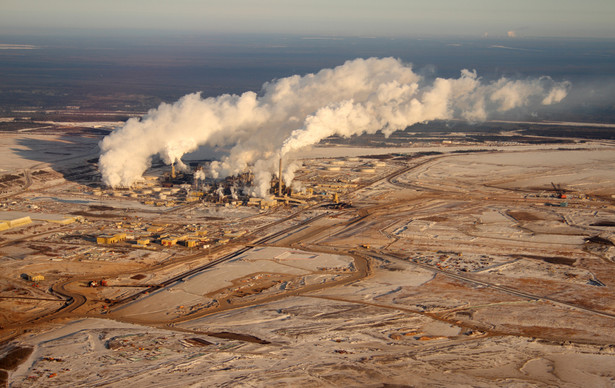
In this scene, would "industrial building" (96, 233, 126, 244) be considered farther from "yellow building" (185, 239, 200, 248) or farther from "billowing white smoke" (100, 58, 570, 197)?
"billowing white smoke" (100, 58, 570, 197)

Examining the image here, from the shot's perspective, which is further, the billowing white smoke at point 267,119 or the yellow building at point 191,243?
the billowing white smoke at point 267,119

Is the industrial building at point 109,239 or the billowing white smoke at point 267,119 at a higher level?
the billowing white smoke at point 267,119

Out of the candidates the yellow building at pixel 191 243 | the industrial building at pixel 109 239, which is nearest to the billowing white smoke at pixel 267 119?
the yellow building at pixel 191 243

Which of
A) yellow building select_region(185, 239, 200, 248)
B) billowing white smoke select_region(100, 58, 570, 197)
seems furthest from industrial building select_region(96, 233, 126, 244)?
billowing white smoke select_region(100, 58, 570, 197)

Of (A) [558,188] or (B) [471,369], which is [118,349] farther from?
(A) [558,188]

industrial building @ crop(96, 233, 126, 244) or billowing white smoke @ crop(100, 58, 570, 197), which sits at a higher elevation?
billowing white smoke @ crop(100, 58, 570, 197)

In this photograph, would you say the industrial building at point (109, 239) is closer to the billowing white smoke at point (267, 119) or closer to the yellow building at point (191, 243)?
the yellow building at point (191, 243)

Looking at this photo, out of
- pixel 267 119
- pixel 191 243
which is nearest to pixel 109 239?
pixel 191 243

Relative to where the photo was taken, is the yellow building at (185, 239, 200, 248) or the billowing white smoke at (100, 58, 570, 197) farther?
the billowing white smoke at (100, 58, 570, 197)

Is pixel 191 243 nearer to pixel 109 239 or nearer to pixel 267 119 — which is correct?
pixel 109 239
